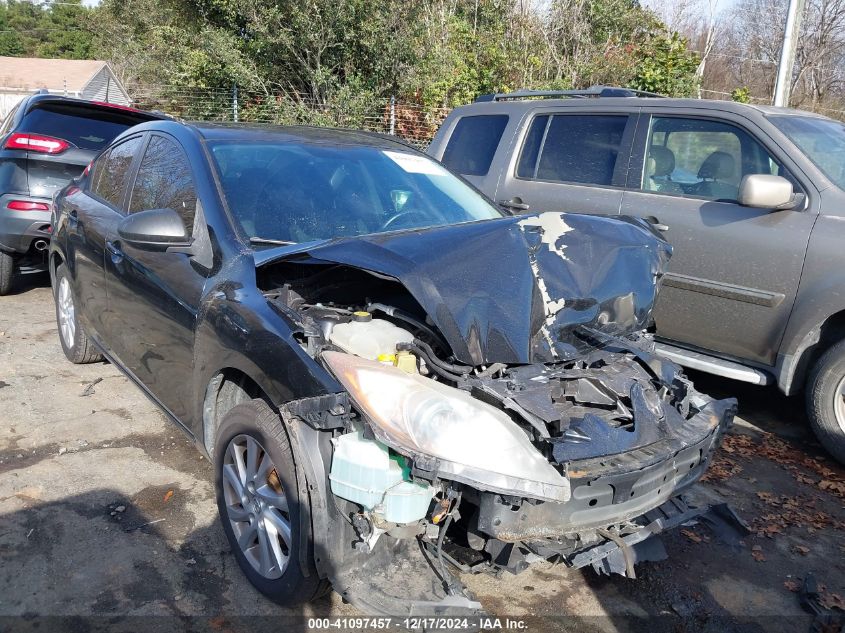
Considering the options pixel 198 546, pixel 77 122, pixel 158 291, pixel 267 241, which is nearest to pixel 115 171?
pixel 158 291

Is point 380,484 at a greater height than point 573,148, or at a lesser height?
lesser

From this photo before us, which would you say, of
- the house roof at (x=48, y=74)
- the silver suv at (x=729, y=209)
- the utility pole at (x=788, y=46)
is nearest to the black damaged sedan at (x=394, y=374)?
the silver suv at (x=729, y=209)

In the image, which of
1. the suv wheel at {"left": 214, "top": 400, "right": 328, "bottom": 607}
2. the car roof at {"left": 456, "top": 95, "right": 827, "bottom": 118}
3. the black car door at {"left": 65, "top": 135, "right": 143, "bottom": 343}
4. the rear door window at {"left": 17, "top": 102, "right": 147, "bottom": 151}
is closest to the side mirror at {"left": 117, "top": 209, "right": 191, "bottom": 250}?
the suv wheel at {"left": 214, "top": 400, "right": 328, "bottom": 607}

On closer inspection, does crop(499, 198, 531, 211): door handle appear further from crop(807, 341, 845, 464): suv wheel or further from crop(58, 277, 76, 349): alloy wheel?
crop(58, 277, 76, 349): alloy wheel

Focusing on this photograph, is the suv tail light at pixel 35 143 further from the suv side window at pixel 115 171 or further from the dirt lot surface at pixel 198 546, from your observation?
the dirt lot surface at pixel 198 546

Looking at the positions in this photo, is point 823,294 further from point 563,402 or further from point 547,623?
point 547,623

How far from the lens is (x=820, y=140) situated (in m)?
4.69

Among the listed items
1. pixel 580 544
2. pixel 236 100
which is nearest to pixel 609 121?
pixel 580 544

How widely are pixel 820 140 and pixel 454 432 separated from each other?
3944 mm

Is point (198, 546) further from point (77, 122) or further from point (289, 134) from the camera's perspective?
point (77, 122)

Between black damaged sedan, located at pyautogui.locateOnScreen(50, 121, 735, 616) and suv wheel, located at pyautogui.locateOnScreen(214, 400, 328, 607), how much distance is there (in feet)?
0.03

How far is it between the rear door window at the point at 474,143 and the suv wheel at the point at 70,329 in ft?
10.8

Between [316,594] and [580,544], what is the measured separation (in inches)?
39.0

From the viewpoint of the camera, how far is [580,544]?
8.16 ft
